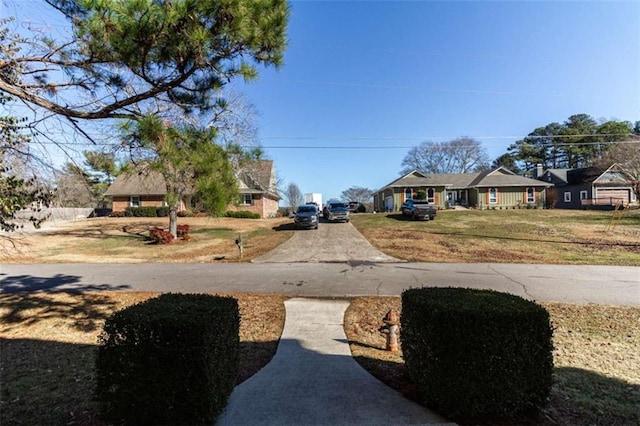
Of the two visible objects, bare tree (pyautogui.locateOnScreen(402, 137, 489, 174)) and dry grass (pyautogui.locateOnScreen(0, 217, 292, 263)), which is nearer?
dry grass (pyautogui.locateOnScreen(0, 217, 292, 263))

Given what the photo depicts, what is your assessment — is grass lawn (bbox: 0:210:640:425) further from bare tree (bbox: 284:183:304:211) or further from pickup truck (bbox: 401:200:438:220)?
bare tree (bbox: 284:183:304:211)

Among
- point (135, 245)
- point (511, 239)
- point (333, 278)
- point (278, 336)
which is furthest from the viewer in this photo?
point (135, 245)

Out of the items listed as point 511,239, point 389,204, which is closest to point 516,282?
point 511,239

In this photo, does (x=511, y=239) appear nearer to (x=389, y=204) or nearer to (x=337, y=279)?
(x=337, y=279)

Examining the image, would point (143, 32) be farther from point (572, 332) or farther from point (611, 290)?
point (611, 290)

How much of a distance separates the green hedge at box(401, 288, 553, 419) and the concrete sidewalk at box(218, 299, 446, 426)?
342mm

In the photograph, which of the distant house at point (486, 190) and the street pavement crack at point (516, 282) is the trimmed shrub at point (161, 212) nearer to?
the distant house at point (486, 190)

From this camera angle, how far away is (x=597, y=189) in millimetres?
37750

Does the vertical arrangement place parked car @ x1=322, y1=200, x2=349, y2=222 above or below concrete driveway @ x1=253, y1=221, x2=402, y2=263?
above

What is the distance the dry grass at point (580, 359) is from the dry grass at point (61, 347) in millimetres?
1562

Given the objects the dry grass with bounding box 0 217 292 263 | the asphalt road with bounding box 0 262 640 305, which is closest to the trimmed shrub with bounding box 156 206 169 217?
the dry grass with bounding box 0 217 292 263

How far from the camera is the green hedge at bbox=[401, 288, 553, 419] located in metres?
2.74

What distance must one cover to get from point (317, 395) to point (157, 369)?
1631 mm

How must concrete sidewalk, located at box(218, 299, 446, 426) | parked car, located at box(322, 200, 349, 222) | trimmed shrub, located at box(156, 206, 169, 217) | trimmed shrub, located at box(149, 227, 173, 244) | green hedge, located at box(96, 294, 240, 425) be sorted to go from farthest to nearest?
trimmed shrub, located at box(156, 206, 169, 217)
parked car, located at box(322, 200, 349, 222)
trimmed shrub, located at box(149, 227, 173, 244)
concrete sidewalk, located at box(218, 299, 446, 426)
green hedge, located at box(96, 294, 240, 425)
